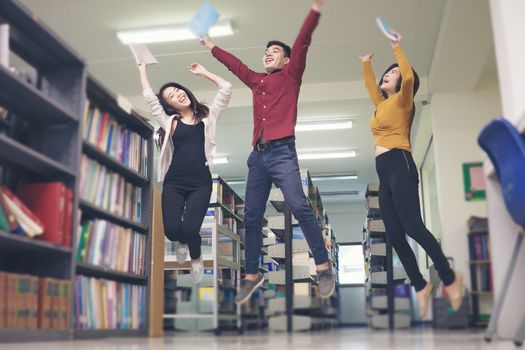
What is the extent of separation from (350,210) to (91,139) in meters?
9.33

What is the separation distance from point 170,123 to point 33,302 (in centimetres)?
115

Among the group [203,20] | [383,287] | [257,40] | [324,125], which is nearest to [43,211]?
[203,20]

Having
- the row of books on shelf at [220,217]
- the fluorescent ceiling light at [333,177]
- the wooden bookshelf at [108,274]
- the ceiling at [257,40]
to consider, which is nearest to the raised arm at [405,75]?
the wooden bookshelf at [108,274]

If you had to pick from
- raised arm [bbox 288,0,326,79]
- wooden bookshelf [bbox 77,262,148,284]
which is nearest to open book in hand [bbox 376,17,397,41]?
raised arm [bbox 288,0,326,79]

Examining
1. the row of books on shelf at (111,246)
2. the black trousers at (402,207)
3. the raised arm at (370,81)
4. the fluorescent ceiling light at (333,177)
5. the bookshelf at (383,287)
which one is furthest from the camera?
the fluorescent ceiling light at (333,177)

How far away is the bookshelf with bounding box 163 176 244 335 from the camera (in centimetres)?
228

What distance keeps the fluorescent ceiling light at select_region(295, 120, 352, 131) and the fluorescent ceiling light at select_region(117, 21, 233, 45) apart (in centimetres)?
254

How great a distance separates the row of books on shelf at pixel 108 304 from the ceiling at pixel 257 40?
7.59 feet

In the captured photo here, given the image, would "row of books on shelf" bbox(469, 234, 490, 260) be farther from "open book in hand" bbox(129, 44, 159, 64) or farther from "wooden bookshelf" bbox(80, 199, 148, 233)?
"open book in hand" bbox(129, 44, 159, 64)

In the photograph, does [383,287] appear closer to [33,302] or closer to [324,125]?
[33,302]

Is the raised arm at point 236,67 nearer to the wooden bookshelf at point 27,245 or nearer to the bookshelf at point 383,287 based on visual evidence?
the bookshelf at point 383,287

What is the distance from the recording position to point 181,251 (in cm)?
325

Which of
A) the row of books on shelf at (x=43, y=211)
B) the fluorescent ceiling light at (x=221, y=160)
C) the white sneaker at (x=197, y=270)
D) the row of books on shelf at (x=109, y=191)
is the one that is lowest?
the white sneaker at (x=197, y=270)

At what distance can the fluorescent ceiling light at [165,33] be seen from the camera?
4.90 m
